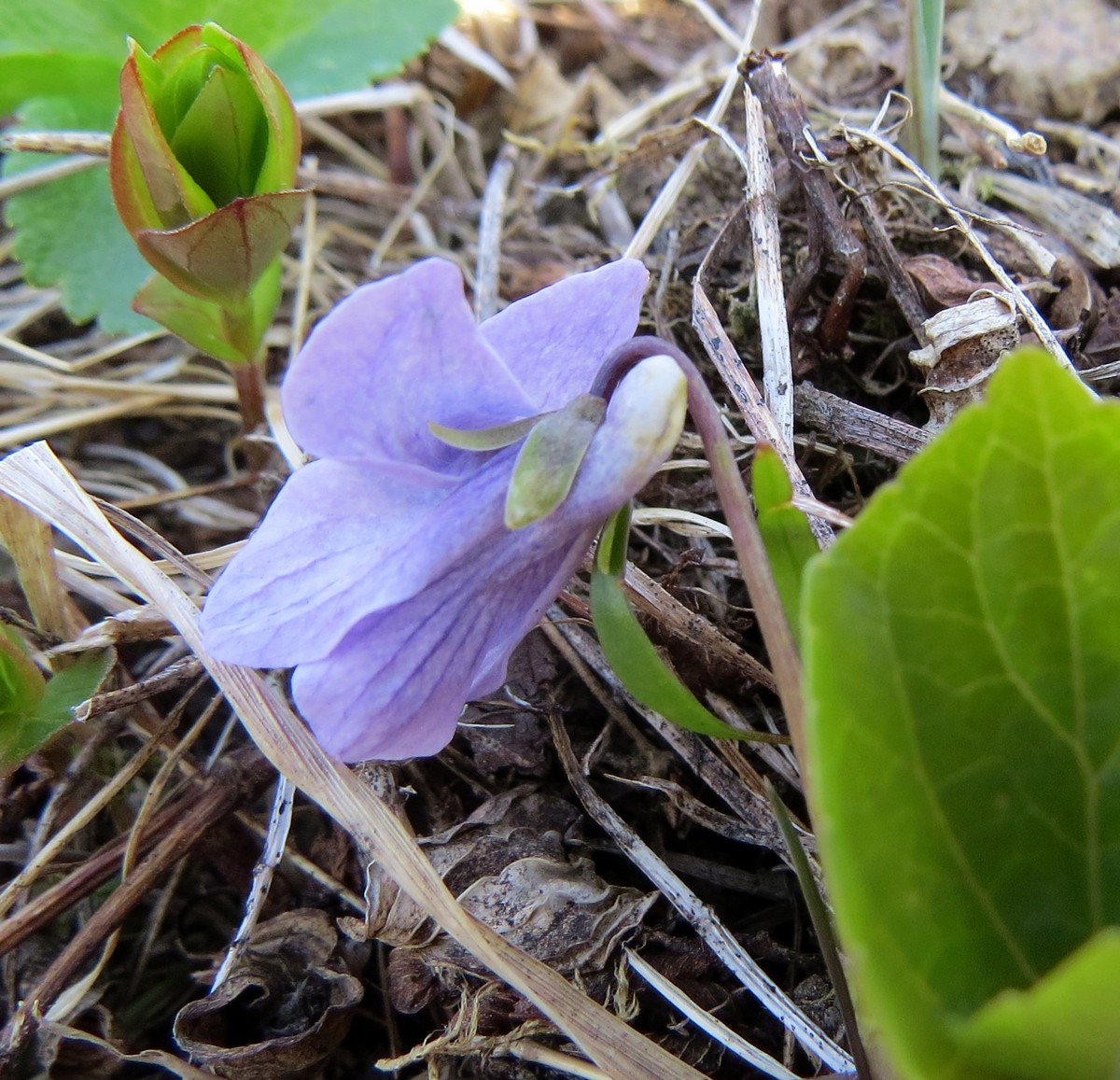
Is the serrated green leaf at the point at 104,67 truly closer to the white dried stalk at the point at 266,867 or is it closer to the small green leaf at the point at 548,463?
the white dried stalk at the point at 266,867

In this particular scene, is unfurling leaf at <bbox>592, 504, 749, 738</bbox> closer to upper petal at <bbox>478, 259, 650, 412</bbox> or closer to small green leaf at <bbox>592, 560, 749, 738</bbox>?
small green leaf at <bbox>592, 560, 749, 738</bbox>

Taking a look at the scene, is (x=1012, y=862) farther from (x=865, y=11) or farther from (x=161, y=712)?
(x=865, y=11)

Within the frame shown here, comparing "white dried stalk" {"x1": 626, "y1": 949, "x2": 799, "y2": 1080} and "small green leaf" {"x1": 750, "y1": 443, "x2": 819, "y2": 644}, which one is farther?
"white dried stalk" {"x1": 626, "y1": 949, "x2": 799, "y2": 1080}

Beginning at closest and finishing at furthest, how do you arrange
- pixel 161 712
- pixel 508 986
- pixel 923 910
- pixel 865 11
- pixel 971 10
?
pixel 923 910, pixel 508 986, pixel 161 712, pixel 971 10, pixel 865 11

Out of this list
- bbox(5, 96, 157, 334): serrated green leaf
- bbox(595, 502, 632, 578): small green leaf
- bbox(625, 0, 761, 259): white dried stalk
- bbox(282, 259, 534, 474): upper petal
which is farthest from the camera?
bbox(5, 96, 157, 334): serrated green leaf

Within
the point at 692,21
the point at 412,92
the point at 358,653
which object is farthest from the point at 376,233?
the point at 358,653

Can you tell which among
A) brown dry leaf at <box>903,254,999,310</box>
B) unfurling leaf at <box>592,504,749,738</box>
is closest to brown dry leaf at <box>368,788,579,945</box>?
unfurling leaf at <box>592,504,749,738</box>

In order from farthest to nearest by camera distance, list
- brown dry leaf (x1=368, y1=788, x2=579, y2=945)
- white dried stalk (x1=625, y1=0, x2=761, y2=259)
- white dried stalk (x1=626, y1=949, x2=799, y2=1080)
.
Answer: white dried stalk (x1=625, y1=0, x2=761, y2=259) < brown dry leaf (x1=368, y1=788, x2=579, y2=945) < white dried stalk (x1=626, y1=949, x2=799, y2=1080)

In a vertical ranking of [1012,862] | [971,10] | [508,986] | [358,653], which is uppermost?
[971,10]
